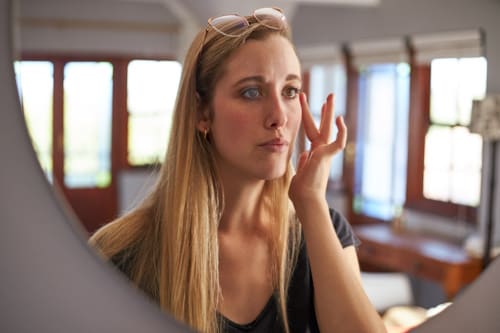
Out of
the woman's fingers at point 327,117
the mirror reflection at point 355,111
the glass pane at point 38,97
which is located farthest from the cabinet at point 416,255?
the glass pane at point 38,97

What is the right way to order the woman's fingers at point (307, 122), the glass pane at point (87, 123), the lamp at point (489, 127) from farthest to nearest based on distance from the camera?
the lamp at point (489, 127) < the woman's fingers at point (307, 122) < the glass pane at point (87, 123)

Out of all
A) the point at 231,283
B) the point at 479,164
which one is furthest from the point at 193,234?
the point at 479,164

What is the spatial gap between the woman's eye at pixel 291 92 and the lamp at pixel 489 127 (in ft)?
0.79

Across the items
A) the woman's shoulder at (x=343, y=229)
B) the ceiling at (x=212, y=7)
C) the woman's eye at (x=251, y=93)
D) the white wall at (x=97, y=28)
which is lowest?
the woman's shoulder at (x=343, y=229)

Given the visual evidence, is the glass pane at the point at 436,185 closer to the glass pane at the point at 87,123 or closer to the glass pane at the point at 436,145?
the glass pane at the point at 436,145

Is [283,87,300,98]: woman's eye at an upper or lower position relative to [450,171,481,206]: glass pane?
upper

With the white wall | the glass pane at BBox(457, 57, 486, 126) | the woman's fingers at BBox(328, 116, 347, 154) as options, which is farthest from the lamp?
the white wall

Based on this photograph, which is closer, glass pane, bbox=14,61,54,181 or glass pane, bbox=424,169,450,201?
glass pane, bbox=14,61,54,181

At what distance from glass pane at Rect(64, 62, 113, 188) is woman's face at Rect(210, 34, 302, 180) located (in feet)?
0.32

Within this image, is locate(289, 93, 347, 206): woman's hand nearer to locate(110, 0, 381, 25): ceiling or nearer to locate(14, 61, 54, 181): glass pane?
locate(110, 0, 381, 25): ceiling

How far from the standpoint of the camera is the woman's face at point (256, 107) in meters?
0.55

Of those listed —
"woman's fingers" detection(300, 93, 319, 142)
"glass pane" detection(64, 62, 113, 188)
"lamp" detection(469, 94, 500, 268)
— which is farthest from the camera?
"lamp" detection(469, 94, 500, 268)

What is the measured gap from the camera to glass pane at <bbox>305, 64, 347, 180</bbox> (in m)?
0.60

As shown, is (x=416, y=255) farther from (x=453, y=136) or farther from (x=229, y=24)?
(x=229, y=24)
